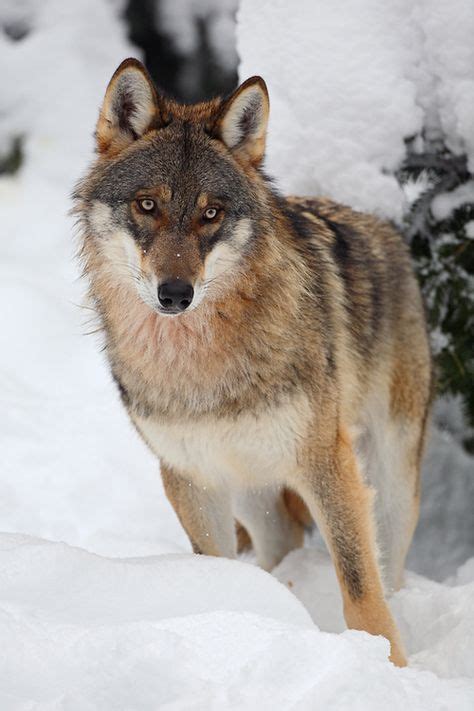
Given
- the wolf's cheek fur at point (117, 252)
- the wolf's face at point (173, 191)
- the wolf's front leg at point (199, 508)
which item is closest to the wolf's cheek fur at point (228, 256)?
the wolf's face at point (173, 191)

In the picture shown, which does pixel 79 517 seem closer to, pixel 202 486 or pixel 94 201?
pixel 202 486

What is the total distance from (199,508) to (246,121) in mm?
1698

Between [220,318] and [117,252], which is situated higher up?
[117,252]

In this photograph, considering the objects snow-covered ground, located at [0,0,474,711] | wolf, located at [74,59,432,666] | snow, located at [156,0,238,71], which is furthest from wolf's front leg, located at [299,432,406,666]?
snow, located at [156,0,238,71]

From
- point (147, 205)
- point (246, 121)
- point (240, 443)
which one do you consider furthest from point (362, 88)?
point (240, 443)

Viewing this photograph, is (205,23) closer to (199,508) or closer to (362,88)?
(362,88)

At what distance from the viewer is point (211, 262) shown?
3371mm

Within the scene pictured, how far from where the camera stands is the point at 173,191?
11.0ft

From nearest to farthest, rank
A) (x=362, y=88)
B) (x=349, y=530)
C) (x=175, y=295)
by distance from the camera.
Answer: (x=175, y=295) → (x=349, y=530) → (x=362, y=88)

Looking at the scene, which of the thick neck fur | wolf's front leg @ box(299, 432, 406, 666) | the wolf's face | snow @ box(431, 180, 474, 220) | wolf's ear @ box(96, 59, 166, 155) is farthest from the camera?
snow @ box(431, 180, 474, 220)

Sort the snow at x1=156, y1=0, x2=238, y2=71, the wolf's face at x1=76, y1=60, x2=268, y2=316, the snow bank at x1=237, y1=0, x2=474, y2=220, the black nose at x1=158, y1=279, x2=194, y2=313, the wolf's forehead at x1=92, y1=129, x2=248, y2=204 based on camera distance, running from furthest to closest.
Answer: the snow at x1=156, y1=0, x2=238, y2=71 → the snow bank at x1=237, y1=0, x2=474, y2=220 → the wolf's forehead at x1=92, y1=129, x2=248, y2=204 → the wolf's face at x1=76, y1=60, x2=268, y2=316 → the black nose at x1=158, y1=279, x2=194, y2=313

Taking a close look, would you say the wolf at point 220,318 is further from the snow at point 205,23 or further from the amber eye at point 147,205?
the snow at point 205,23

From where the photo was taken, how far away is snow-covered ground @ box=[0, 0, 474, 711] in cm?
224

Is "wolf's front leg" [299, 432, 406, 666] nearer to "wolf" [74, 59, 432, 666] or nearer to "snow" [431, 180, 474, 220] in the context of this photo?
"wolf" [74, 59, 432, 666]
